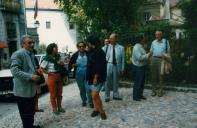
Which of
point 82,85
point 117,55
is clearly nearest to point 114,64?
point 117,55

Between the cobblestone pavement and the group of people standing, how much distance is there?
12.2 inches

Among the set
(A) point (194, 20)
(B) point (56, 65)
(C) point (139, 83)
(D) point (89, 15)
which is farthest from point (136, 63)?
(D) point (89, 15)

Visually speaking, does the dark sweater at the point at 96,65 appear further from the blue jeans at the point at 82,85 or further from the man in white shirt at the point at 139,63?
the man in white shirt at the point at 139,63

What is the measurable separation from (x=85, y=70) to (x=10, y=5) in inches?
1218

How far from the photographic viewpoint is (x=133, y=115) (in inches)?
420

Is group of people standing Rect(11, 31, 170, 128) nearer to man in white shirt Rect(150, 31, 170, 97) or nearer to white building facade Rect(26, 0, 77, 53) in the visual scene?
man in white shirt Rect(150, 31, 170, 97)

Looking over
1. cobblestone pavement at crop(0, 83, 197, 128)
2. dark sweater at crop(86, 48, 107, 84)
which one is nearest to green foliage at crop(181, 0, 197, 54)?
cobblestone pavement at crop(0, 83, 197, 128)

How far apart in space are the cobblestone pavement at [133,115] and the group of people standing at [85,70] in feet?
1.02

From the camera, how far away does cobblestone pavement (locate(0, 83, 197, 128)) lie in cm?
976

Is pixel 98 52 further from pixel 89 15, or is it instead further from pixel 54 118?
pixel 89 15

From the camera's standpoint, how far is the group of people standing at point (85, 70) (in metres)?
9.10

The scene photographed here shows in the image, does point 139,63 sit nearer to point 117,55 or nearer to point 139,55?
point 139,55

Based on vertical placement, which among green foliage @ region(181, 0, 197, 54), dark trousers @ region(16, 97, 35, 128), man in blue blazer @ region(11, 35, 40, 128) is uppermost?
green foliage @ region(181, 0, 197, 54)

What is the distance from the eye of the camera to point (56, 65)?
11.6 metres
